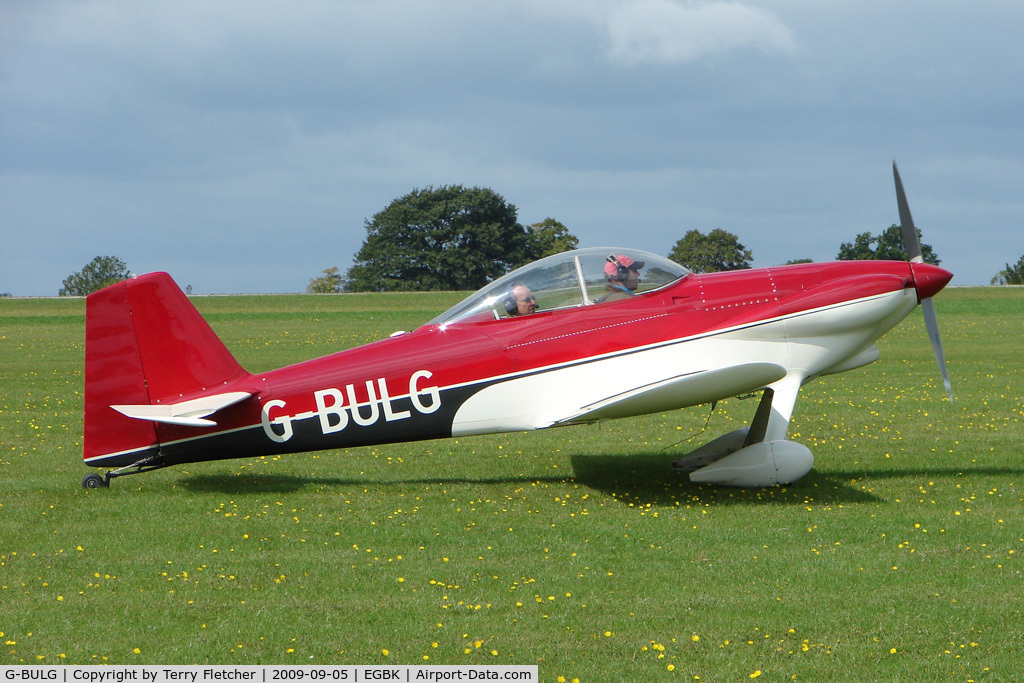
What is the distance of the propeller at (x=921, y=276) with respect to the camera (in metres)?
A: 9.28

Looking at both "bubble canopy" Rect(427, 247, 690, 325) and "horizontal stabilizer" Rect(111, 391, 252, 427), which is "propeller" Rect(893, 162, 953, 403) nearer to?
"bubble canopy" Rect(427, 247, 690, 325)

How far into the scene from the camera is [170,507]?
845 cm

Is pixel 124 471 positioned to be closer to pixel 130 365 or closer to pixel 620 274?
pixel 130 365

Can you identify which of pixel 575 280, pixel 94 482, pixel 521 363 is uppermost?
pixel 575 280

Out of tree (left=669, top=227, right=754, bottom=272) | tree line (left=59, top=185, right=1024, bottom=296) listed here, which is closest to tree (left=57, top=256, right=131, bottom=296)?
tree line (left=59, top=185, right=1024, bottom=296)

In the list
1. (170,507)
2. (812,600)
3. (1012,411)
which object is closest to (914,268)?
(812,600)

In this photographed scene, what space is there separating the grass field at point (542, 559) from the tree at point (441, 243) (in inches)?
2677

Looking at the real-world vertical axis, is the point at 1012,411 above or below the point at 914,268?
below

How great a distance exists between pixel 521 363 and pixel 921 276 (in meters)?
4.04

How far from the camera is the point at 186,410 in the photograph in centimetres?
855

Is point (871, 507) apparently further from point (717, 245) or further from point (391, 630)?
point (717, 245)

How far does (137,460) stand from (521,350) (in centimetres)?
374

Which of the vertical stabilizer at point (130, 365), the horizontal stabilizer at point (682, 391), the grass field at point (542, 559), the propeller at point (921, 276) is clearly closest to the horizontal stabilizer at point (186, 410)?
the vertical stabilizer at point (130, 365)

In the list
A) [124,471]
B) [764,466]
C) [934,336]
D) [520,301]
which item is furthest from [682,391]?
[124,471]
